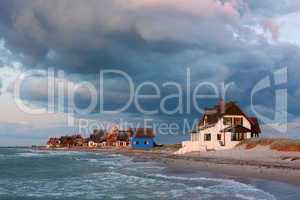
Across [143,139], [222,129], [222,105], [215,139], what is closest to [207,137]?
[215,139]

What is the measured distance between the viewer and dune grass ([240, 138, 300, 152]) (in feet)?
144

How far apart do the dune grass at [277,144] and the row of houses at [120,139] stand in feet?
195

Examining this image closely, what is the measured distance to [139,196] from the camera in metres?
21.8

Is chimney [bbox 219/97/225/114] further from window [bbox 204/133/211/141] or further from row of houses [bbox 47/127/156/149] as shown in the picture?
row of houses [bbox 47/127/156/149]

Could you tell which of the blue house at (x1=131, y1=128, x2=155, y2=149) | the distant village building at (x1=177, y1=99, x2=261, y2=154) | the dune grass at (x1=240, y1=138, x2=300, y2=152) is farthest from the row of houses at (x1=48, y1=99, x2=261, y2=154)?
the blue house at (x1=131, y1=128, x2=155, y2=149)

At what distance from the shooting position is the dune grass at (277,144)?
4391 centimetres

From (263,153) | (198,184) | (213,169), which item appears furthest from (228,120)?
(198,184)

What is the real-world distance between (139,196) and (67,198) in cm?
363

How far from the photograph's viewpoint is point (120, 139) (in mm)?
144250

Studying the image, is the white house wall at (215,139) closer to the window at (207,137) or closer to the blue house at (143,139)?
the window at (207,137)

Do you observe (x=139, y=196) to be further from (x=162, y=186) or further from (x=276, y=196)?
(x=276, y=196)

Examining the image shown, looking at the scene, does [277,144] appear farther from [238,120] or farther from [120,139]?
[120,139]

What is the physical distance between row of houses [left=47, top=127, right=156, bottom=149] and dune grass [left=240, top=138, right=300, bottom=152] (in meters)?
59.4

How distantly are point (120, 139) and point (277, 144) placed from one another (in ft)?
330
